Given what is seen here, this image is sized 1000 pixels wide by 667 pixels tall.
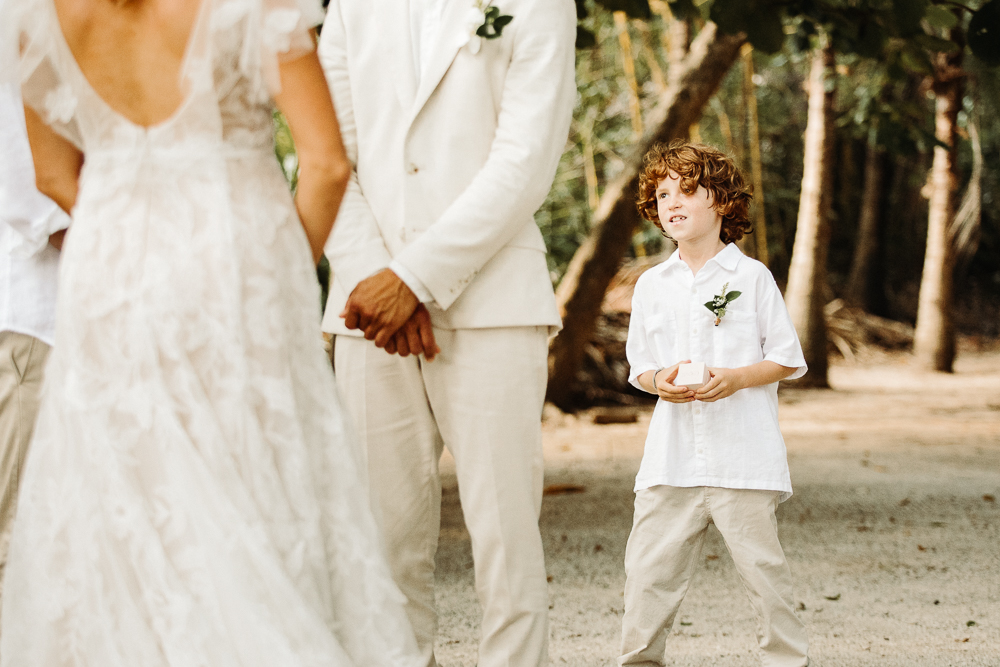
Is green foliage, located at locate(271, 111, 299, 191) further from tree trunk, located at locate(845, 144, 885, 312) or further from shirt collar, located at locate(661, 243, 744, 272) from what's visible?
tree trunk, located at locate(845, 144, 885, 312)

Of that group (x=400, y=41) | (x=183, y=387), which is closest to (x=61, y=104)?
(x=183, y=387)

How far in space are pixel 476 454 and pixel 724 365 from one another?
2.20 ft

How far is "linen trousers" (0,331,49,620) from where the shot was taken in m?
2.13

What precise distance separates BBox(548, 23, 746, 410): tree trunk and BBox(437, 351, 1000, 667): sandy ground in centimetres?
100

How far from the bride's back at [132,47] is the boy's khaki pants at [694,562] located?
1494mm

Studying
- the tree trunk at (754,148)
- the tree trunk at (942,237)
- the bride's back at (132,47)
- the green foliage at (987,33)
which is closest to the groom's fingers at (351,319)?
the bride's back at (132,47)

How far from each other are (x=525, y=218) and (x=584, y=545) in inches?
108

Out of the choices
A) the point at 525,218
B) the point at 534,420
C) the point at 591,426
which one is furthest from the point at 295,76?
the point at 591,426

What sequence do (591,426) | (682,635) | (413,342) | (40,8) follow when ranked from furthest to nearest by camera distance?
1. (591,426)
2. (682,635)
3. (413,342)
4. (40,8)

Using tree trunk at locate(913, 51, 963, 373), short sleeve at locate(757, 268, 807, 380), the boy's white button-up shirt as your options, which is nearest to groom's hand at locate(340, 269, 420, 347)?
the boy's white button-up shirt

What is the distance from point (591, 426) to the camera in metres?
8.43

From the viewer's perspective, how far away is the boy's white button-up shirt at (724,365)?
8.05 ft

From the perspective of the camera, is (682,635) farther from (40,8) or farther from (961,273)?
(961,273)

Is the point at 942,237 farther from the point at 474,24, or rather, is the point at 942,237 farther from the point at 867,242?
the point at 474,24
